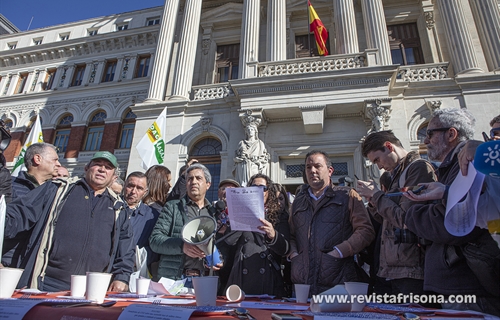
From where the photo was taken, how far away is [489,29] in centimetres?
1040

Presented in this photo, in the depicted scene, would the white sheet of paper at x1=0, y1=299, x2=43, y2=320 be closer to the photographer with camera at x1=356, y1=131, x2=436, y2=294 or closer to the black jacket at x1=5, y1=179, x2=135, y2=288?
the black jacket at x1=5, y1=179, x2=135, y2=288

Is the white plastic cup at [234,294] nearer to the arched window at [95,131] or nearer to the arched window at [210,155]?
the arched window at [210,155]

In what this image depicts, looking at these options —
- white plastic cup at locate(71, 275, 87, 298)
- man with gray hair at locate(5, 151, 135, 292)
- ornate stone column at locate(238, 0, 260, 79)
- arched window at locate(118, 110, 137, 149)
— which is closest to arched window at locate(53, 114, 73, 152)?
arched window at locate(118, 110, 137, 149)

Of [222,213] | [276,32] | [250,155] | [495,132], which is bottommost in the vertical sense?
[222,213]

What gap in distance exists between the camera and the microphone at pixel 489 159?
4.37ft

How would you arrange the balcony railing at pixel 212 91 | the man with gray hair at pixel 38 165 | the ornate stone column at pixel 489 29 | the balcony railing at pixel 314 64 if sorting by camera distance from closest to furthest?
1. the man with gray hair at pixel 38 165
2. the ornate stone column at pixel 489 29
3. the balcony railing at pixel 314 64
4. the balcony railing at pixel 212 91

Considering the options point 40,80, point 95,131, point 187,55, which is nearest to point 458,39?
point 187,55

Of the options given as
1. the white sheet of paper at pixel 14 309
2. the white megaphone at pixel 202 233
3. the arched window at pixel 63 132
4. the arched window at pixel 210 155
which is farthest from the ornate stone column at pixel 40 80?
the white sheet of paper at pixel 14 309

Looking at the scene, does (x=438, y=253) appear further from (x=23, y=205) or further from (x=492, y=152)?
(x=23, y=205)

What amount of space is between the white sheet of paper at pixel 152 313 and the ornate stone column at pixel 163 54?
12137 millimetres

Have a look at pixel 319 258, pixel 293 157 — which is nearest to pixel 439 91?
pixel 293 157

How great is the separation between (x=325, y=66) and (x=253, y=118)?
3.05 metres

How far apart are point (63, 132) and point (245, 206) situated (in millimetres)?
18406

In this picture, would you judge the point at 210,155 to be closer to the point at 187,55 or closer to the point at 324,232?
the point at 187,55
